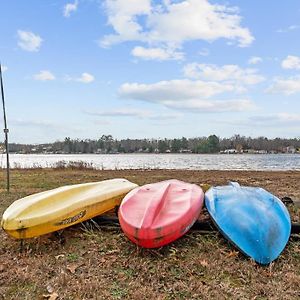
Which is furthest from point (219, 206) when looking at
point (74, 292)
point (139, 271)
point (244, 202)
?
point (74, 292)

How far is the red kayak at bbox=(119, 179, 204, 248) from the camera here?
10.6ft

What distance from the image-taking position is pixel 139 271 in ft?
10.2

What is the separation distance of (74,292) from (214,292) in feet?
3.66

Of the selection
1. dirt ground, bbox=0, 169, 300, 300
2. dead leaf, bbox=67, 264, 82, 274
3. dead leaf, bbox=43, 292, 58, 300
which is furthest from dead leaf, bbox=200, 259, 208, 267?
dead leaf, bbox=43, 292, 58, 300

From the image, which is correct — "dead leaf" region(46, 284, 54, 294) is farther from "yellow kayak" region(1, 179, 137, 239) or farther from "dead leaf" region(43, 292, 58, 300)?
"yellow kayak" region(1, 179, 137, 239)

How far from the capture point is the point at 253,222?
11.4ft

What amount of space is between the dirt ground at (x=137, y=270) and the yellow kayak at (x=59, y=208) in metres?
0.23

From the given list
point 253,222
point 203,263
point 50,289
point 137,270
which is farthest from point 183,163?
point 50,289

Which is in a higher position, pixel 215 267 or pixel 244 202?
pixel 244 202

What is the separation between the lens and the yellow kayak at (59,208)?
3.49m

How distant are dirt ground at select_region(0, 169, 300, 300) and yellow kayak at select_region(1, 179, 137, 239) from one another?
234mm

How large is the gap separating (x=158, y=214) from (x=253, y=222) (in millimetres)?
956

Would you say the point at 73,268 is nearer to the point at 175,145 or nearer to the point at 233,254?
the point at 233,254

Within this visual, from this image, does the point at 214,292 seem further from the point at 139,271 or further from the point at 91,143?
the point at 91,143
